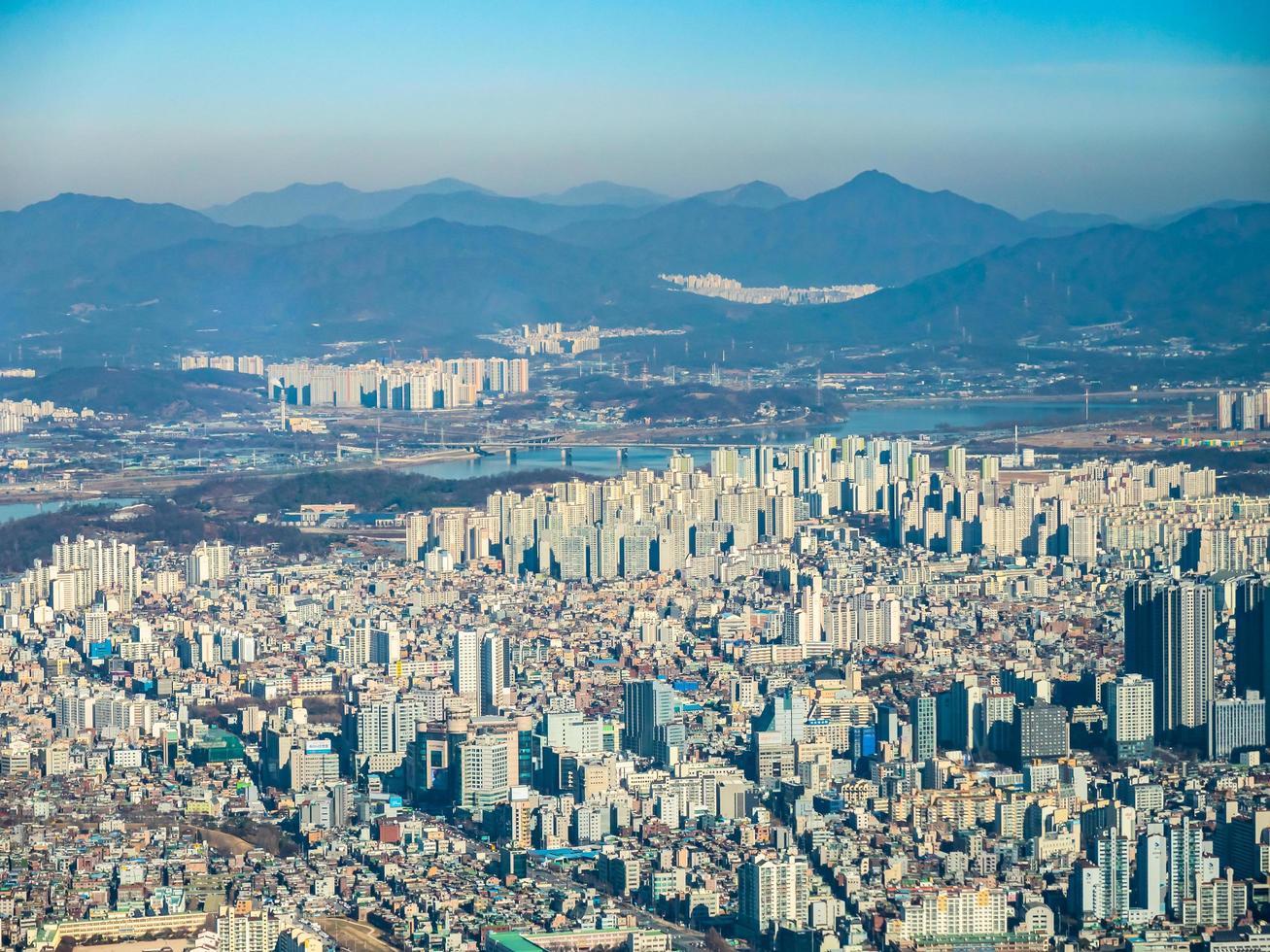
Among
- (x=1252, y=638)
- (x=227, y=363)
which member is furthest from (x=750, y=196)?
(x=1252, y=638)

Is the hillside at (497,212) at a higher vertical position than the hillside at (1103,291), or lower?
higher

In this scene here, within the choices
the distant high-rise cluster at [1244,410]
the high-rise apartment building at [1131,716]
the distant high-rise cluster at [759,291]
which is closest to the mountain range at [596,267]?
the distant high-rise cluster at [759,291]

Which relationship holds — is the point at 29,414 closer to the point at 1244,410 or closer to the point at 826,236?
the point at 1244,410

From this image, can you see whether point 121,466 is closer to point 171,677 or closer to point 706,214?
point 171,677

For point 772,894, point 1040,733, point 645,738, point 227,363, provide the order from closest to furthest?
point 772,894
point 1040,733
point 645,738
point 227,363

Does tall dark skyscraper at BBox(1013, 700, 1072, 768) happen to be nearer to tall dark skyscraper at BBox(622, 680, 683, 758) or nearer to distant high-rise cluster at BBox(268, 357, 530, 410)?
tall dark skyscraper at BBox(622, 680, 683, 758)

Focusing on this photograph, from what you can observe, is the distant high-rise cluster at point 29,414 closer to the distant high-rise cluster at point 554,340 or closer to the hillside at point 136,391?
the hillside at point 136,391
